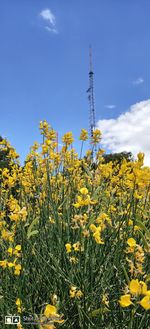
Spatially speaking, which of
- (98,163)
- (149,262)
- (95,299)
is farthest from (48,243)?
(98,163)

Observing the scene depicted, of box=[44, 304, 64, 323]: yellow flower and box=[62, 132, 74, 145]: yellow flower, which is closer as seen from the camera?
box=[44, 304, 64, 323]: yellow flower

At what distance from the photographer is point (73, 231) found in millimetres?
2189

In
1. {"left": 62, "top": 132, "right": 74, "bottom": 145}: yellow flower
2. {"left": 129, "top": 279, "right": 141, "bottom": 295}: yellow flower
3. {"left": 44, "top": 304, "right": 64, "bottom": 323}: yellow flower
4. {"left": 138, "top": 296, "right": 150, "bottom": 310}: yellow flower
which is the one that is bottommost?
{"left": 44, "top": 304, "right": 64, "bottom": 323}: yellow flower

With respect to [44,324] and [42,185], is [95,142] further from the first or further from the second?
[44,324]

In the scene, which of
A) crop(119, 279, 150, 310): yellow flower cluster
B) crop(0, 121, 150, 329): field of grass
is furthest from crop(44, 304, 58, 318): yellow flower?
crop(119, 279, 150, 310): yellow flower cluster

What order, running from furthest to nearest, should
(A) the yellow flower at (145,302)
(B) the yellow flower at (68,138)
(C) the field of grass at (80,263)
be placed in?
(B) the yellow flower at (68,138) < (C) the field of grass at (80,263) < (A) the yellow flower at (145,302)

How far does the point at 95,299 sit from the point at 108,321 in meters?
0.12

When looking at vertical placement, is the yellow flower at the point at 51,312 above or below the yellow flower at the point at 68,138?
below

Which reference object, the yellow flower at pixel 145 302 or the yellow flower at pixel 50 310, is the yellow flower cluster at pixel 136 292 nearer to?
the yellow flower at pixel 145 302

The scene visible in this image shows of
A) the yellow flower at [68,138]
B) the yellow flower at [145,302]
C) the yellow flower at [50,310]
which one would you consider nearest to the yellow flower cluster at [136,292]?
the yellow flower at [145,302]

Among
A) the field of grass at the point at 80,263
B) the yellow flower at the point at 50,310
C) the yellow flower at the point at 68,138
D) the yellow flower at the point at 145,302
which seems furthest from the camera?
the yellow flower at the point at 68,138

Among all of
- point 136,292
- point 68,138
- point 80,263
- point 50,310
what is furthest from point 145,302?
point 68,138

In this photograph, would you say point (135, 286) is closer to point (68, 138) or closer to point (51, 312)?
point (51, 312)

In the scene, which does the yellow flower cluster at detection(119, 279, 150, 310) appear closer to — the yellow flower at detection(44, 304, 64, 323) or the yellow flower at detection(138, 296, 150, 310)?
the yellow flower at detection(138, 296, 150, 310)
